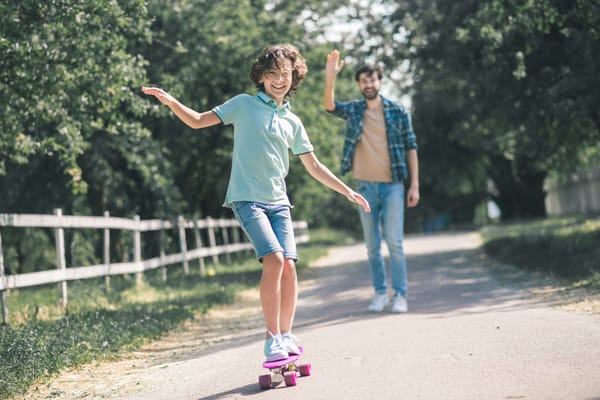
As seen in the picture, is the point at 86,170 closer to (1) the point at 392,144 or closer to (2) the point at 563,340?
(1) the point at 392,144

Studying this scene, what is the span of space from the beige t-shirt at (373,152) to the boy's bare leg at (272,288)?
3.41 meters

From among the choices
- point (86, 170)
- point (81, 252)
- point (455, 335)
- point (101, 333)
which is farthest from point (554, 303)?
point (81, 252)

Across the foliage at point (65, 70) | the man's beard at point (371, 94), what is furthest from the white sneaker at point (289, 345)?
the foliage at point (65, 70)

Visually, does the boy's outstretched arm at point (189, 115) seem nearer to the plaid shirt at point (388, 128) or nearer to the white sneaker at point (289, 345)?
the white sneaker at point (289, 345)

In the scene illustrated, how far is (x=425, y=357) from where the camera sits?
18.1 ft

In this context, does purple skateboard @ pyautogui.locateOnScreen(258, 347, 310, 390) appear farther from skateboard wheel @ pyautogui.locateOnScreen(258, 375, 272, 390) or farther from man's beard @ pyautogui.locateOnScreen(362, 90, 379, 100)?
man's beard @ pyautogui.locateOnScreen(362, 90, 379, 100)

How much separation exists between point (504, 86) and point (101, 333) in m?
8.38

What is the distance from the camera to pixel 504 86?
1357 cm

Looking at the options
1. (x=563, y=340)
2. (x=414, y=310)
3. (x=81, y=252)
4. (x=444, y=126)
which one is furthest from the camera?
(x=444, y=126)

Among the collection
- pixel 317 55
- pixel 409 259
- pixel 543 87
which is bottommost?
pixel 409 259

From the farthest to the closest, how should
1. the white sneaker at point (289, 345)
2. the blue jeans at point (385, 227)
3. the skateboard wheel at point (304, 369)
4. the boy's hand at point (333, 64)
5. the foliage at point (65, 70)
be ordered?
the foliage at point (65, 70)
the blue jeans at point (385, 227)
the boy's hand at point (333, 64)
the skateboard wheel at point (304, 369)
the white sneaker at point (289, 345)

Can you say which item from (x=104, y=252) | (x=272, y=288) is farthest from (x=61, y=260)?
(x=272, y=288)

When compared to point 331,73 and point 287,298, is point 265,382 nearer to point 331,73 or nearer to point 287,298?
point 287,298

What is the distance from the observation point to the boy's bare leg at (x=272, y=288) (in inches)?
208
